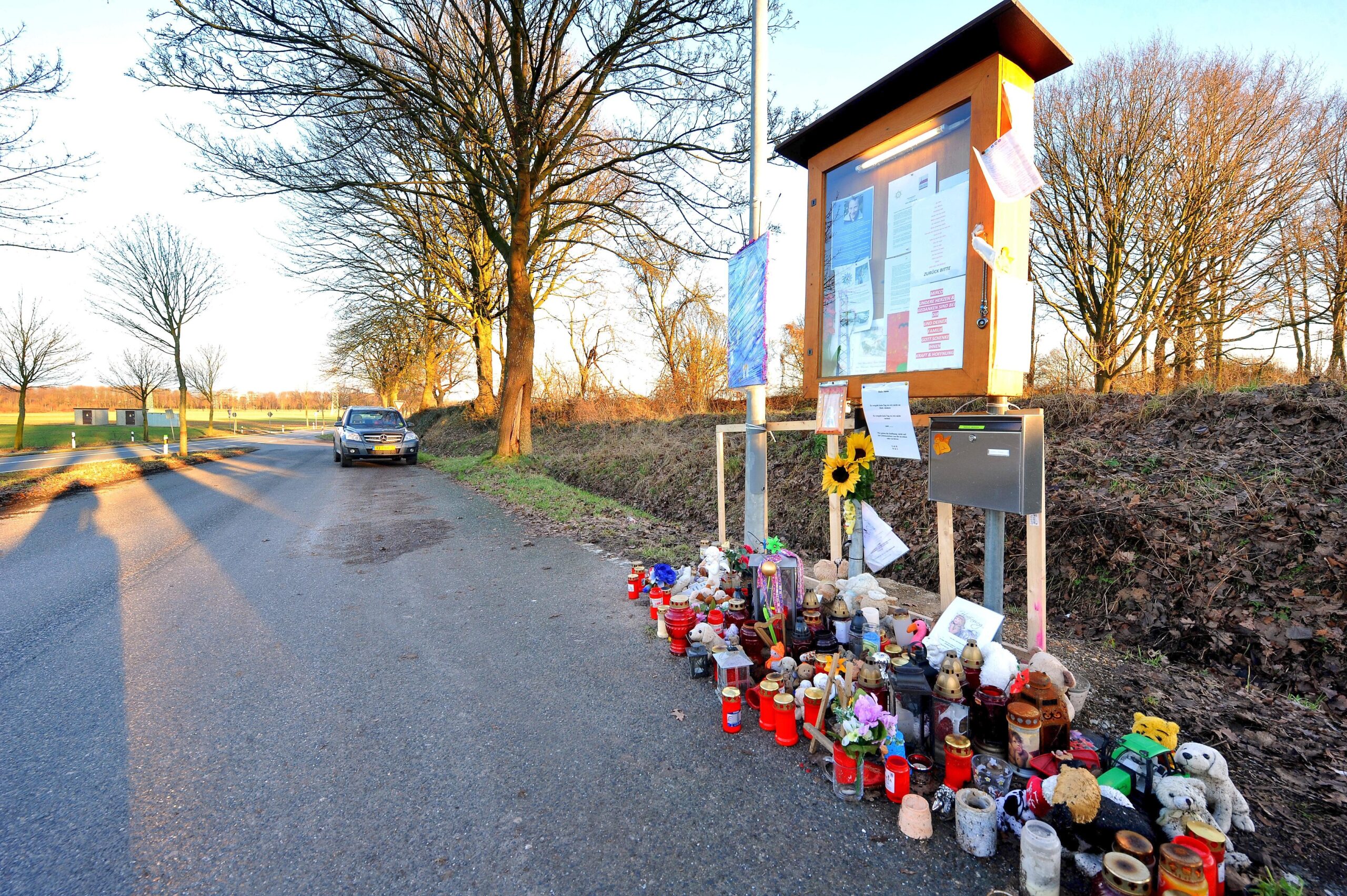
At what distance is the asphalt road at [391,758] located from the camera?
1919mm

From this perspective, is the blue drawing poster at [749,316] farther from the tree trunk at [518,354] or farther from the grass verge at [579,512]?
the tree trunk at [518,354]

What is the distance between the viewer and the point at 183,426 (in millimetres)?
21062

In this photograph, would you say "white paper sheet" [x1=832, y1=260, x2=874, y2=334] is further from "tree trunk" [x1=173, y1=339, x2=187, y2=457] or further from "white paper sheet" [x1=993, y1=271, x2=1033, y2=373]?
"tree trunk" [x1=173, y1=339, x2=187, y2=457]

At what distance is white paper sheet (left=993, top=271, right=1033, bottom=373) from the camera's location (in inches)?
112

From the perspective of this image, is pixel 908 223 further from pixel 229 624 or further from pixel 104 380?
pixel 104 380

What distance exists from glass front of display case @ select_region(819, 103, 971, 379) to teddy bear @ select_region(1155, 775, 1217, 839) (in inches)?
77.0

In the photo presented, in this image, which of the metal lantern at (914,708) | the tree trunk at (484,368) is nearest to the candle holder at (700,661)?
the metal lantern at (914,708)

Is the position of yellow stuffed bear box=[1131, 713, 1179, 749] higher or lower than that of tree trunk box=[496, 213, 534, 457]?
lower

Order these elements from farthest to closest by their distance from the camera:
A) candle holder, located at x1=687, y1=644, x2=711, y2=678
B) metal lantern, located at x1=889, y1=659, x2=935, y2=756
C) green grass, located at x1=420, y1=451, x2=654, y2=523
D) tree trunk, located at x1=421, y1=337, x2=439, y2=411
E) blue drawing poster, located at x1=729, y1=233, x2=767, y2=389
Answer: tree trunk, located at x1=421, y1=337, x2=439, y2=411 < green grass, located at x1=420, y1=451, x2=654, y2=523 < blue drawing poster, located at x1=729, y1=233, x2=767, y2=389 < candle holder, located at x1=687, y1=644, x2=711, y2=678 < metal lantern, located at x1=889, y1=659, x2=935, y2=756

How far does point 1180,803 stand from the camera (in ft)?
6.20

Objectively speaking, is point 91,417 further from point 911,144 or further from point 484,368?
point 911,144

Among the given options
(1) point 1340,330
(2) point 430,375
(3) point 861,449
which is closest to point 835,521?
(3) point 861,449

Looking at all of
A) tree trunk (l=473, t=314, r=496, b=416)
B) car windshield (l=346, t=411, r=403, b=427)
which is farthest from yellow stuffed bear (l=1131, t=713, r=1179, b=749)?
tree trunk (l=473, t=314, r=496, b=416)

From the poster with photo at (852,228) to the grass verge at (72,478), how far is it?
13.8 metres
